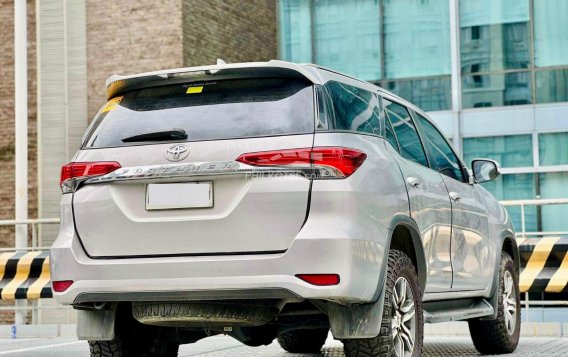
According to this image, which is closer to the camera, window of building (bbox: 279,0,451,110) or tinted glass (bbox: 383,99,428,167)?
tinted glass (bbox: 383,99,428,167)

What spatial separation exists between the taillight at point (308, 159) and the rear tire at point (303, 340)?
12.2ft

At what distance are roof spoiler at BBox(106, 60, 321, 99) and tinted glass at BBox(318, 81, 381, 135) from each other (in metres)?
0.16

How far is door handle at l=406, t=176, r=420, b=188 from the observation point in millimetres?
7102

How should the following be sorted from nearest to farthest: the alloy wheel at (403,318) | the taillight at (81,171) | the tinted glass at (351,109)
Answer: the tinted glass at (351,109)
the taillight at (81,171)
the alloy wheel at (403,318)

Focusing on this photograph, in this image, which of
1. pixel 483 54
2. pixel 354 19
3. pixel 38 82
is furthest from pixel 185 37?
pixel 483 54

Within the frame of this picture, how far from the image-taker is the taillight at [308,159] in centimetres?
613

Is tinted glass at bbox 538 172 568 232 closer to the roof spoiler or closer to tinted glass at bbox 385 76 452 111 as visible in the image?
tinted glass at bbox 385 76 452 111

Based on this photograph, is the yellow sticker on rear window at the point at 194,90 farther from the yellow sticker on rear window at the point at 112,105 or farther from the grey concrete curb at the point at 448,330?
the grey concrete curb at the point at 448,330

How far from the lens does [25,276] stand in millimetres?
14023

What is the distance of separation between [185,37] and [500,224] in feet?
45.7

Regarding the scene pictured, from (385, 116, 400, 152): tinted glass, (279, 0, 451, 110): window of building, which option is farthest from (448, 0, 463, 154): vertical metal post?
(385, 116, 400, 152): tinted glass

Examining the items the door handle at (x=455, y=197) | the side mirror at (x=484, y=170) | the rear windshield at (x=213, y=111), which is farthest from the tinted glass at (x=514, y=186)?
the rear windshield at (x=213, y=111)

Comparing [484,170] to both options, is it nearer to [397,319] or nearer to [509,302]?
[509,302]

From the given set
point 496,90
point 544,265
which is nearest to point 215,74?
point 544,265
